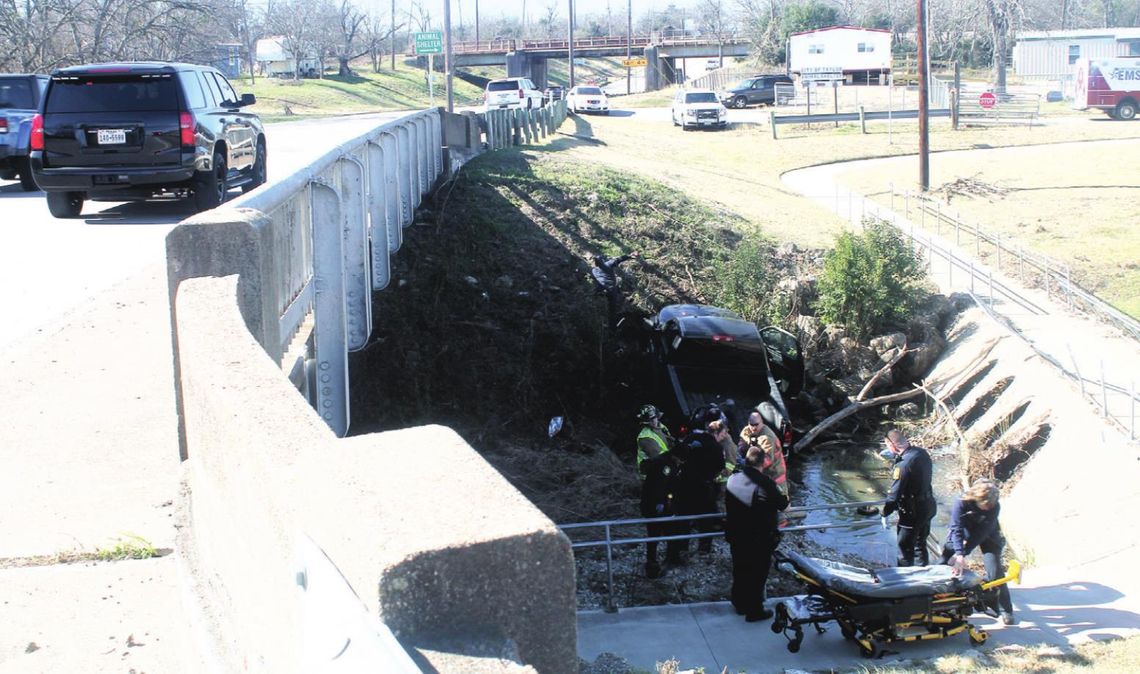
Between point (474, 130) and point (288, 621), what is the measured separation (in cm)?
2794

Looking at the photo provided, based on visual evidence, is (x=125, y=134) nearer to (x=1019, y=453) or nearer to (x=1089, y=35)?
(x=1019, y=453)

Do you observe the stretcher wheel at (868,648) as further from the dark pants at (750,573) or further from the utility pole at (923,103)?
the utility pole at (923,103)

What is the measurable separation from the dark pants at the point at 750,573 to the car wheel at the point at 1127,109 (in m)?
50.0

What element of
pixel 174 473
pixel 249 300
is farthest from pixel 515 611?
pixel 174 473

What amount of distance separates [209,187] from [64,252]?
216 centimetres

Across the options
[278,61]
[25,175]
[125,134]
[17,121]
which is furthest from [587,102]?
[125,134]

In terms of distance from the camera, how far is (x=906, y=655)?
360 inches

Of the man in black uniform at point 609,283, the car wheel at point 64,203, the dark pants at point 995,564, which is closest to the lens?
the dark pants at point 995,564

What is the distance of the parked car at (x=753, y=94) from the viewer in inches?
2391

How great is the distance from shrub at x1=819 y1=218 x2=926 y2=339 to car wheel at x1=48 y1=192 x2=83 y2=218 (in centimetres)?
1199

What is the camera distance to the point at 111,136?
14.2m

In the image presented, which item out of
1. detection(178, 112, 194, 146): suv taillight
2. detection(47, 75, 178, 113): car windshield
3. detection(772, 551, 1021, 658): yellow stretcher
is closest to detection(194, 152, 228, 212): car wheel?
detection(178, 112, 194, 146): suv taillight

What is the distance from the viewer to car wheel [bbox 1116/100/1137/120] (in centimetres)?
5300

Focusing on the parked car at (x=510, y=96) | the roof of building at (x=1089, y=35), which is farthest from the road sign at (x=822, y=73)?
the parked car at (x=510, y=96)
